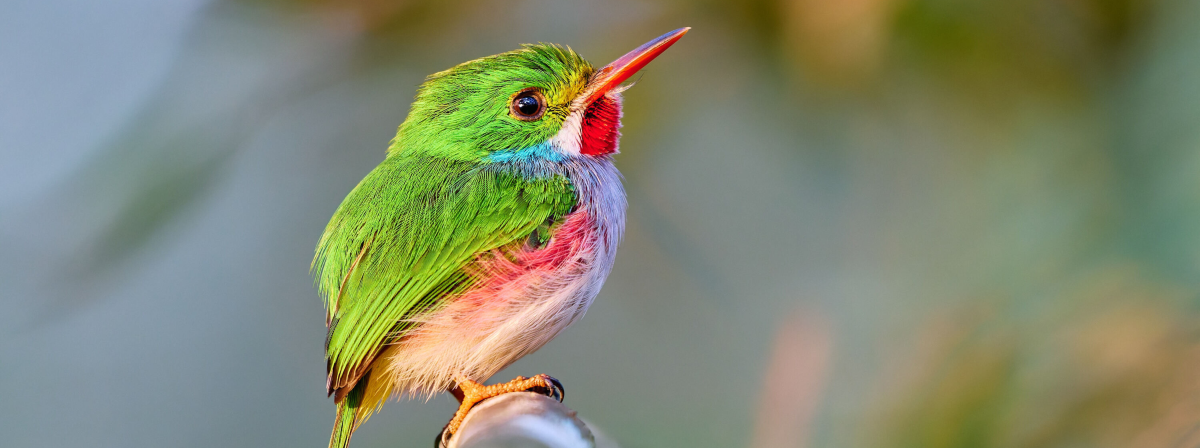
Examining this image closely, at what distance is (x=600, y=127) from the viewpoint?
0.88 m

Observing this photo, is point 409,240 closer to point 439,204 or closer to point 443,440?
point 439,204

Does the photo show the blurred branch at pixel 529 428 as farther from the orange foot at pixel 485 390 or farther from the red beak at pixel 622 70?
the red beak at pixel 622 70

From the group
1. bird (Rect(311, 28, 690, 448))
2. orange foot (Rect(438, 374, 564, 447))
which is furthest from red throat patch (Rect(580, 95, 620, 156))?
orange foot (Rect(438, 374, 564, 447))

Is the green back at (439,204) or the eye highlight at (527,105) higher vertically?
the eye highlight at (527,105)

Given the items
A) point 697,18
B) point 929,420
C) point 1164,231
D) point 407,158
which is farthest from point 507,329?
point 1164,231

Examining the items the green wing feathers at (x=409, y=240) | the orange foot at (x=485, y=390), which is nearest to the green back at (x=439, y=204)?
the green wing feathers at (x=409, y=240)

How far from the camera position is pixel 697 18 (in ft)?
4.18

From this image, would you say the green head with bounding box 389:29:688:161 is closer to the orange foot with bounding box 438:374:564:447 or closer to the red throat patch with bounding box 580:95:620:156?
the red throat patch with bounding box 580:95:620:156

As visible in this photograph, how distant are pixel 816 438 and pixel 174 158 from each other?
100cm

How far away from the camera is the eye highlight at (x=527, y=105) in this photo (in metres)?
0.85

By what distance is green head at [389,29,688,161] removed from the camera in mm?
849

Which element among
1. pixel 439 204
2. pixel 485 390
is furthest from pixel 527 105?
pixel 485 390

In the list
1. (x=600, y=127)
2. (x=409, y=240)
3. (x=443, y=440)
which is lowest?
(x=443, y=440)

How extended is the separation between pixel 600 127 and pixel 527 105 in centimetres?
8
